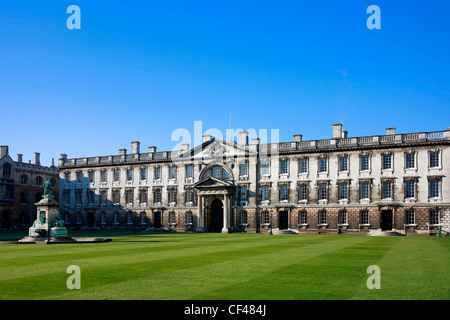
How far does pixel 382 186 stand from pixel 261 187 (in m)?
14.2

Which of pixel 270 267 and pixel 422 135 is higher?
pixel 422 135

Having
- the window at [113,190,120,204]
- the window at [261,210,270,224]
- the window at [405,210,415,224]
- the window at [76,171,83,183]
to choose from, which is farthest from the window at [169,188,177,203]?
the window at [405,210,415,224]

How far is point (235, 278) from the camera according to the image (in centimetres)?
1251

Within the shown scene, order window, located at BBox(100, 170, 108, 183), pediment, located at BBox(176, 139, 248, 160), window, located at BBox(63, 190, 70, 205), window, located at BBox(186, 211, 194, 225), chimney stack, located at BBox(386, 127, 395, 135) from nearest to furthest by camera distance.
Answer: chimney stack, located at BBox(386, 127, 395, 135) < pediment, located at BBox(176, 139, 248, 160) < window, located at BBox(186, 211, 194, 225) < window, located at BBox(100, 170, 108, 183) < window, located at BBox(63, 190, 70, 205)

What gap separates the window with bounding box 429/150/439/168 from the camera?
153 ft

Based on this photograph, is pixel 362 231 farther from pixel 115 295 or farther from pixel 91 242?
pixel 115 295

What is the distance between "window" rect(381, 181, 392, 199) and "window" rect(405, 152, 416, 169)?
8.44 ft

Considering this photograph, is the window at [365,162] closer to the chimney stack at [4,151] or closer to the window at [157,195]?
the window at [157,195]

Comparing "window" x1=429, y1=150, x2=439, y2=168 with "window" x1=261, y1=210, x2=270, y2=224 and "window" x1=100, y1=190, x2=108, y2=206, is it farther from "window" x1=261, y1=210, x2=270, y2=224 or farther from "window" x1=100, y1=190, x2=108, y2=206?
"window" x1=100, y1=190, x2=108, y2=206

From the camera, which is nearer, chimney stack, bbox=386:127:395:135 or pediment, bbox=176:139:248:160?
chimney stack, bbox=386:127:395:135

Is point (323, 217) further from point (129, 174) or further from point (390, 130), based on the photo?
point (129, 174)

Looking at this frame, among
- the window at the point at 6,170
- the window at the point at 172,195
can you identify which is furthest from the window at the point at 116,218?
the window at the point at 6,170
